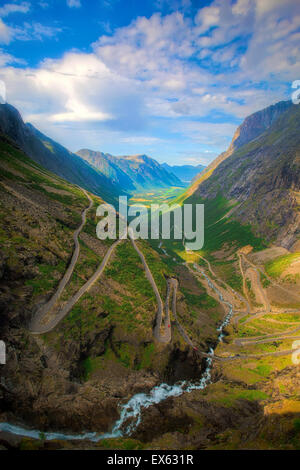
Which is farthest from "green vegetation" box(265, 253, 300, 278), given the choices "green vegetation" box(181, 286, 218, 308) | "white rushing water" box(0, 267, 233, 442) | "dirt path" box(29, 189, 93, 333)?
"dirt path" box(29, 189, 93, 333)

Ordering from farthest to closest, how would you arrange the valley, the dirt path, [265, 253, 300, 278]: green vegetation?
[265, 253, 300, 278]: green vegetation → the dirt path → the valley

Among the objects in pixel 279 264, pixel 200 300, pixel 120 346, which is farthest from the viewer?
pixel 279 264

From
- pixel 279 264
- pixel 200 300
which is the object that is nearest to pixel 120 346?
pixel 200 300

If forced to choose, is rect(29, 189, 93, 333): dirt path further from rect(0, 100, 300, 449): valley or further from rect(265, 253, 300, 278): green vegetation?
rect(265, 253, 300, 278): green vegetation

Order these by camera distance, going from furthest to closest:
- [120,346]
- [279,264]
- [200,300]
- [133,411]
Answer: [279,264], [200,300], [120,346], [133,411]

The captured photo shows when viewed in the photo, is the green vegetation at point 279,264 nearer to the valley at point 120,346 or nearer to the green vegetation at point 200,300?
the valley at point 120,346

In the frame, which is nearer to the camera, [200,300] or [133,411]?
[133,411]

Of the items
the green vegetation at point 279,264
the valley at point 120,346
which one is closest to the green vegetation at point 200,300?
the valley at point 120,346

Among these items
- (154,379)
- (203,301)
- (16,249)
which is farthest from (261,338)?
(16,249)

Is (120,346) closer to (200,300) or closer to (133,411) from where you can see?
(133,411)
